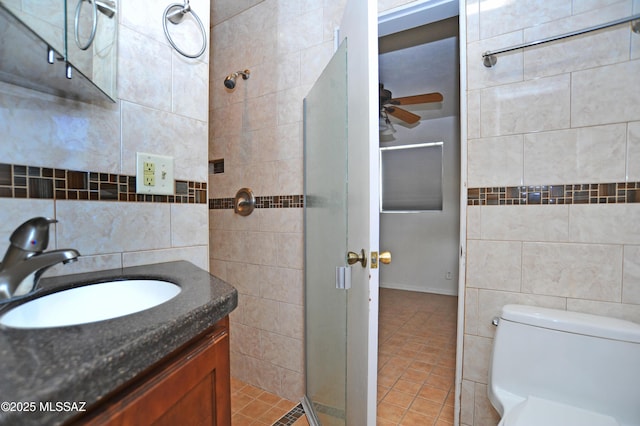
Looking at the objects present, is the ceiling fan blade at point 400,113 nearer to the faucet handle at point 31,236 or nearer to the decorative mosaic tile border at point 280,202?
the decorative mosaic tile border at point 280,202

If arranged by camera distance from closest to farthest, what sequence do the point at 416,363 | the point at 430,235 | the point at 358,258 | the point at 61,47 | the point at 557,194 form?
the point at 61,47 < the point at 358,258 < the point at 557,194 < the point at 416,363 < the point at 430,235

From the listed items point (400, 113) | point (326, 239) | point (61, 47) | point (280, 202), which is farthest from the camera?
point (400, 113)

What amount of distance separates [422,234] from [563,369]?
335cm

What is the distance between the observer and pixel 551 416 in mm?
1047

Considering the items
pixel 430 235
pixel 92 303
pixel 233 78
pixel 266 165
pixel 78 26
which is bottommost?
pixel 430 235

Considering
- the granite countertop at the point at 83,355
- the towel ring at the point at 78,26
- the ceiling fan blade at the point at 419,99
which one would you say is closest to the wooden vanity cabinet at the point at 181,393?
the granite countertop at the point at 83,355

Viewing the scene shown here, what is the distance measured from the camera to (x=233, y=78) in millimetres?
1923

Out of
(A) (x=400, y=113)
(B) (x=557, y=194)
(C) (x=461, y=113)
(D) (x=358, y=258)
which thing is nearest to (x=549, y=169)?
(B) (x=557, y=194)

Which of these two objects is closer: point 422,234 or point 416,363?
point 416,363

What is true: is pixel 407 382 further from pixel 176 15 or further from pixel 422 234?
pixel 422 234

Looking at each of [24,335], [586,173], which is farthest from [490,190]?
[24,335]

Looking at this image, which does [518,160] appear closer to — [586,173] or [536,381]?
[586,173]

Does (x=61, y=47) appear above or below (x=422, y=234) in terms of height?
above

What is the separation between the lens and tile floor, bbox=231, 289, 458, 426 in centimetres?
169
